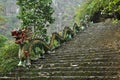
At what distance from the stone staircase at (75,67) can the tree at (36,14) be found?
16.9ft

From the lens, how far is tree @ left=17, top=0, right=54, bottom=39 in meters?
16.0

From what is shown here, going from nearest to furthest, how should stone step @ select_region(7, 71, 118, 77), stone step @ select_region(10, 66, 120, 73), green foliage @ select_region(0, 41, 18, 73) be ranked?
stone step @ select_region(7, 71, 118, 77), stone step @ select_region(10, 66, 120, 73), green foliage @ select_region(0, 41, 18, 73)

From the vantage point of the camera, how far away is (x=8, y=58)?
407 inches

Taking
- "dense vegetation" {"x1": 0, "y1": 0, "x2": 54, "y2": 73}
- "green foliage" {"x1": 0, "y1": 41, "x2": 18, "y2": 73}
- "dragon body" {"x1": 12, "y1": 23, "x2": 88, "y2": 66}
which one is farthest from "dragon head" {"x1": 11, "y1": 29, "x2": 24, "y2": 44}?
"dense vegetation" {"x1": 0, "y1": 0, "x2": 54, "y2": 73}

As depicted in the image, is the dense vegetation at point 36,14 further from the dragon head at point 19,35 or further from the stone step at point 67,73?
the stone step at point 67,73

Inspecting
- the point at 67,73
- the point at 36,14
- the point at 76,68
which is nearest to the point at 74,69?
the point at 76,68

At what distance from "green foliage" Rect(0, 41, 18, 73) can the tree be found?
5.32 metres

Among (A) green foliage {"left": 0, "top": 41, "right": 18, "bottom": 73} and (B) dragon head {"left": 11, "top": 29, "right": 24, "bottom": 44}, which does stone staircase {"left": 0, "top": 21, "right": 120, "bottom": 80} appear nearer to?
(A) green foliage {"left": 0, "top": 41, "right": 18, "bottom": 73}

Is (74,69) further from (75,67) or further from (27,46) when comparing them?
(27,46)

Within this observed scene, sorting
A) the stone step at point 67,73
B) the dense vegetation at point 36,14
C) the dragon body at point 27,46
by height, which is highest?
the dense vegetation at point 36,14

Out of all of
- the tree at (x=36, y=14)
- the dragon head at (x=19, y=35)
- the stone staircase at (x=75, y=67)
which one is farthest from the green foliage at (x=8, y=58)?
the tree at (x=36, y=14)

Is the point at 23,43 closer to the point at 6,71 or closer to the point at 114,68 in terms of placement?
the point at 6,71

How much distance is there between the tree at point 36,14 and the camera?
52.5 ft

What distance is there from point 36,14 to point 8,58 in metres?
6.44
